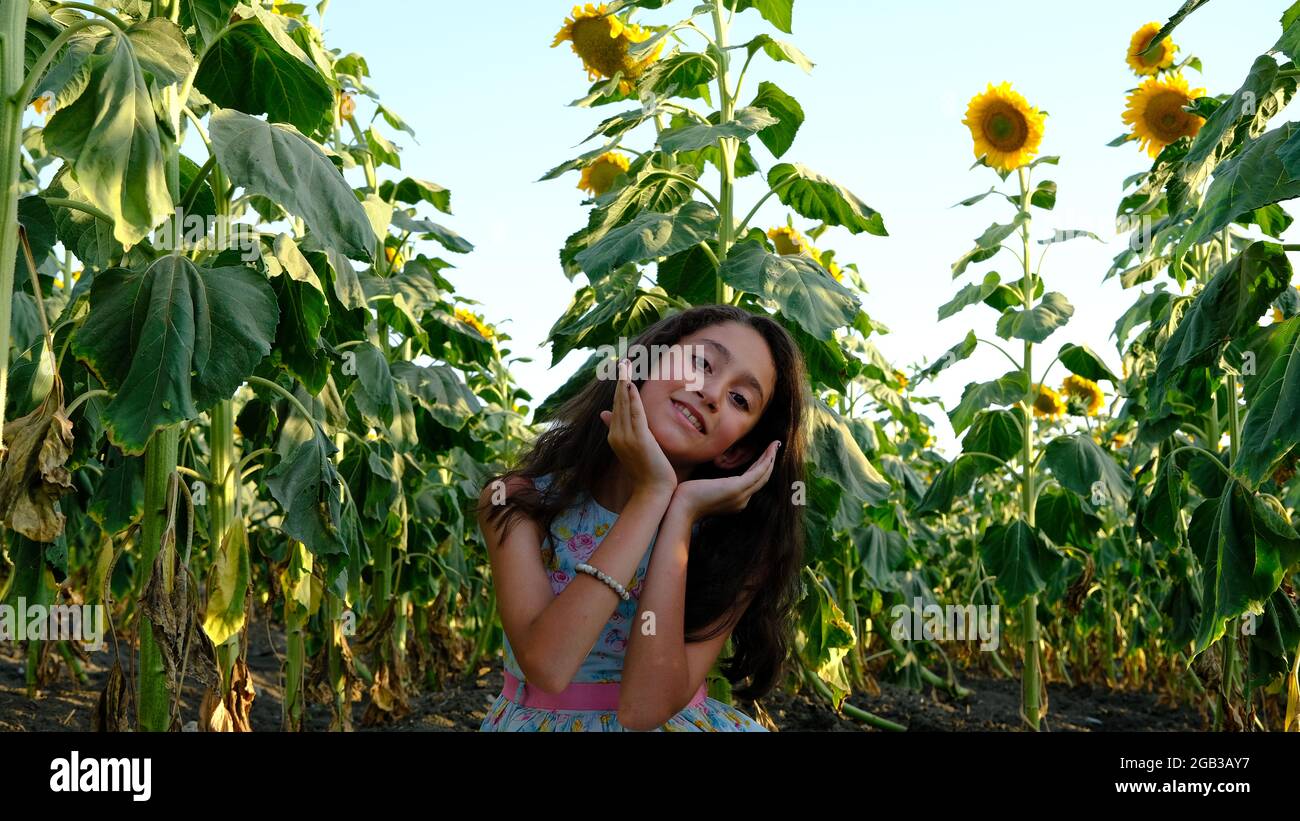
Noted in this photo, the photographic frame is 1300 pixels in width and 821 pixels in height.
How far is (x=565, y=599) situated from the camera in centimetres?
179

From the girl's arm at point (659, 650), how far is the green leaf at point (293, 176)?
85 cm

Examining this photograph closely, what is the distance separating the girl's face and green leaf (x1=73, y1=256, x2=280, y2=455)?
2.50 feet

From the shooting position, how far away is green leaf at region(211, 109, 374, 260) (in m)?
1.99

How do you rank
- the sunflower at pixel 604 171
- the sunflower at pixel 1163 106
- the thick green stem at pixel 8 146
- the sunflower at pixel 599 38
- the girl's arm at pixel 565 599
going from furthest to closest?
1. the sunflower at pixel 1163 106
2. the sunflower at pixel 604 171
3. the sunflower at pixel 599 38
4. the girl's arm at pixel 565 599
5. the thick green stem at pixel 8 146

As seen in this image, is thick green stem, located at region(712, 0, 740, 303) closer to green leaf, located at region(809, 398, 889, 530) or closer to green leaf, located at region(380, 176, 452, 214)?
green leaf, located at region(809, 398, 889, 530)

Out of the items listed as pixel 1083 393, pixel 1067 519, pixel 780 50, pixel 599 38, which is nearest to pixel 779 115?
pixel 780 50

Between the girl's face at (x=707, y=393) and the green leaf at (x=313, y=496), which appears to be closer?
the girl's face at (x=707, y=393)

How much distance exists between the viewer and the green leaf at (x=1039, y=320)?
187 inches

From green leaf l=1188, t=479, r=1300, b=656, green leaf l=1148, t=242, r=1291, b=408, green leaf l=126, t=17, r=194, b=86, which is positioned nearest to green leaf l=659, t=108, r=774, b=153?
green leaf l=126, t=17, r=194, b=86

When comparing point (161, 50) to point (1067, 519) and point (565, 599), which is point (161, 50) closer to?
point (565, 599)

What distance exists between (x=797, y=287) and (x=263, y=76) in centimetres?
133

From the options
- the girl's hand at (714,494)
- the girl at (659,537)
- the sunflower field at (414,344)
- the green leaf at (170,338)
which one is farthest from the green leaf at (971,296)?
the green leaf at (170,338)

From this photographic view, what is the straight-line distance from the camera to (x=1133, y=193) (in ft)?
15.5

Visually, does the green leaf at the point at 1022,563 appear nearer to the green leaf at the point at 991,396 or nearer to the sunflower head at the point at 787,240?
the green leaf at the point at 991,396
